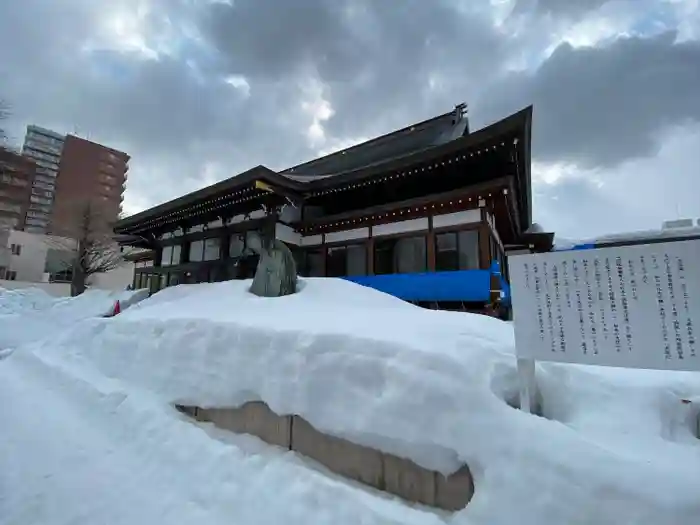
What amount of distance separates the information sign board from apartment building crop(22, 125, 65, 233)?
179 feet

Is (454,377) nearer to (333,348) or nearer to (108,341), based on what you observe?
(333,348)

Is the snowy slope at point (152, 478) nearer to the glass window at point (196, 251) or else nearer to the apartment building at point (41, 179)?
the glass window at point (196, 251)

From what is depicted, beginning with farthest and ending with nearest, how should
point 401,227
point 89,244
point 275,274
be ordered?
point 89,244
point 401,227
point 275,274

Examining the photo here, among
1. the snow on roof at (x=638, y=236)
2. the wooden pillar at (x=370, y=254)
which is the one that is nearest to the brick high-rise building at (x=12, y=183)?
the wooden pillar at (x=370, y=254)

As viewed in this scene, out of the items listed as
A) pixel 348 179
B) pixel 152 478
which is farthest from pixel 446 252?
pixel 152 478

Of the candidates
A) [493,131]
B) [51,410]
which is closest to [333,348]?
[51,410]

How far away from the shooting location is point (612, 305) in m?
2.30

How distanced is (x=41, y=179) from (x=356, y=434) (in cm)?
6178

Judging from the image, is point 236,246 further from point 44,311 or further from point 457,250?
point 457,250

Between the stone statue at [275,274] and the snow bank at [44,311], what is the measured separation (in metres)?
6.84

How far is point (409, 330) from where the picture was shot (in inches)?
141

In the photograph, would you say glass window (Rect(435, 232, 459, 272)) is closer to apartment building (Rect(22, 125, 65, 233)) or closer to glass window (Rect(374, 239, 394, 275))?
glass window (Rect(374, 239, 394, 275))

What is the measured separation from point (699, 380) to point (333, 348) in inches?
120

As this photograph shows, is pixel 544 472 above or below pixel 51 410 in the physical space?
above
